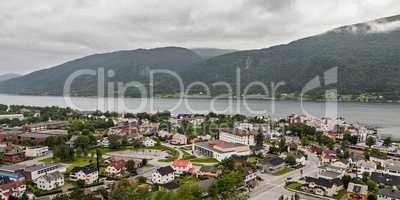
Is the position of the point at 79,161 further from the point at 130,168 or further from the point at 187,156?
the point at 187,156

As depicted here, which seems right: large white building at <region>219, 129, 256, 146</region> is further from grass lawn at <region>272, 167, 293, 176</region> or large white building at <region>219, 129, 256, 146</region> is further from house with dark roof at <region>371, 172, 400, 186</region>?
house with dark roof at <region>371, 172, 400, 186</region>

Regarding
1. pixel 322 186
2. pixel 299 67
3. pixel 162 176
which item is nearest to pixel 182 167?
pixel 162 176

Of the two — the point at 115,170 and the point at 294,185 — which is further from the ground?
the point at 115,170

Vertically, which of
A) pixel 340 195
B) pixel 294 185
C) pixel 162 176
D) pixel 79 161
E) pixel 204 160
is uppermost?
pixel 162 176

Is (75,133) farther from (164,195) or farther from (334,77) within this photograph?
(334,77)

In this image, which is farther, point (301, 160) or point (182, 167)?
point (301, 160)

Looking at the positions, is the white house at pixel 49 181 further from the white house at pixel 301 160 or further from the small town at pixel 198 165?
the white house at pixel 301 160

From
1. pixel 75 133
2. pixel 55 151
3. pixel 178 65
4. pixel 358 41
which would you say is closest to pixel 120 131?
pixel 75 133
